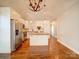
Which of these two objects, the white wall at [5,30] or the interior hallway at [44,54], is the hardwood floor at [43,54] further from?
the white wall at [5,30]

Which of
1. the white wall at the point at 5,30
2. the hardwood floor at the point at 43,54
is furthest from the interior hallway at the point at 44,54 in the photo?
the white wall at the point at 5,30

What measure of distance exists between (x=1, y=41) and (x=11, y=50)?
29.0 inches

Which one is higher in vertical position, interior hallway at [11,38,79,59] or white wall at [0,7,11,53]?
white wall at [0,7,11,53]

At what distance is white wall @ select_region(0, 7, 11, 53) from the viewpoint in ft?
20.7

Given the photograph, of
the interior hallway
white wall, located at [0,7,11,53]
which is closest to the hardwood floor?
the interior hallway

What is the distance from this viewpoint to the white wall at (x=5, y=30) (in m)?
6.31

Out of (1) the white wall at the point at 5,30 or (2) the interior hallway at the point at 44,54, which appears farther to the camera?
(1) the white wall at the point at 5,30

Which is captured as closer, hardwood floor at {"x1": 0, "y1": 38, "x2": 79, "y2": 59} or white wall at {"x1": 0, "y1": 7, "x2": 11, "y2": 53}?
hardwood floor at {"x1": 0, "y1": 38, "x2": 79, "y2": 59}

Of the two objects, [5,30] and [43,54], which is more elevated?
[5,30]

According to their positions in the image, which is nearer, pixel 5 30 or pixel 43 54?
pixel 43 54

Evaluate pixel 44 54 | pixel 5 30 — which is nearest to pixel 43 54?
pixel 44 54

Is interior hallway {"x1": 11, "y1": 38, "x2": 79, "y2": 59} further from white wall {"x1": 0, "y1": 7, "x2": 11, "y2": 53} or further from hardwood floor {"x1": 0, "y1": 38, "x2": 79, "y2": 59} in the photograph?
white wall {"x1": 0, "y1": 7, "x2": 11, "y2": 53}

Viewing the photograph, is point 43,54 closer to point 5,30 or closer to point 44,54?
point 44,54

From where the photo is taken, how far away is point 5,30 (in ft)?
20.8
